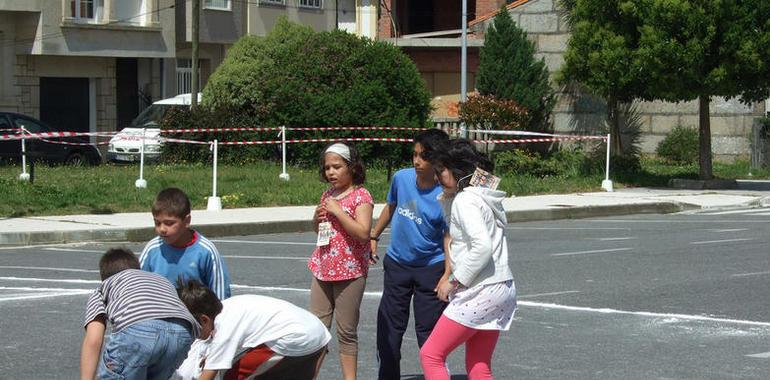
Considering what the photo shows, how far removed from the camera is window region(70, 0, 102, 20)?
4009cm

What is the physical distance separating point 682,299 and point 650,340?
226 centimetres

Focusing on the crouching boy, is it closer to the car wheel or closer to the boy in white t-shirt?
the boy in white t-shirt

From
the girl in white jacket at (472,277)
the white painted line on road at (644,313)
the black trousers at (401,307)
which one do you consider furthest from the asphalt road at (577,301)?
the girl in white jacket at (472,277)

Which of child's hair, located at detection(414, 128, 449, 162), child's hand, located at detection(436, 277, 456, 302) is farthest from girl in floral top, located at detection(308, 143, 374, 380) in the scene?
child's hand, located at detection(436, 277, 456, 302)

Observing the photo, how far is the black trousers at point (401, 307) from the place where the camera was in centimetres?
817

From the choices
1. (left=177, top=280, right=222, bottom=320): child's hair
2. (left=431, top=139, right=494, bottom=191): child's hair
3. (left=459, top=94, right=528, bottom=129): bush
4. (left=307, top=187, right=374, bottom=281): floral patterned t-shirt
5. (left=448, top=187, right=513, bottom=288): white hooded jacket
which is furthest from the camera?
(left=459, top=94, right=528, bottom=129): bush

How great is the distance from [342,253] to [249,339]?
1943 millimetres

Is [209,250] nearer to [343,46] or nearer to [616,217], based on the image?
[616,217]

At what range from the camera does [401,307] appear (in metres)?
8.29

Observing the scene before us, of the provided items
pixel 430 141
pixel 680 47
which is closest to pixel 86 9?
pixel 680 47

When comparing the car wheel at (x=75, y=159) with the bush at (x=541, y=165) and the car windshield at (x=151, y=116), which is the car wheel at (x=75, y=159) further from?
the bush at (x=541, y=165)

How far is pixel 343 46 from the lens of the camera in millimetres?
30594

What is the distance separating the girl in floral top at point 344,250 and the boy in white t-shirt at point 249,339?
5.44 ft

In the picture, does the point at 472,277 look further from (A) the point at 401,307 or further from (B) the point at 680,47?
(B) the point at 680,47
